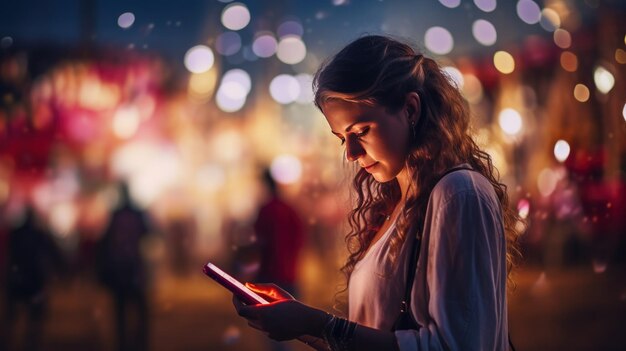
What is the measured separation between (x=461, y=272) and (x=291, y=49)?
12.5 metres

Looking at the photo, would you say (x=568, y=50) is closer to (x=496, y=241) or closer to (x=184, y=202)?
(x=184, y=202)

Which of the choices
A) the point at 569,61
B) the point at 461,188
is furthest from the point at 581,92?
the point at 461,188

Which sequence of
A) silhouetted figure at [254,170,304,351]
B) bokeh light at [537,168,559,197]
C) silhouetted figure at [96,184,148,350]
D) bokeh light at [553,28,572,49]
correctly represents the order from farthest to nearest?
1. bokeh light at [537,168,559,197]
2. bokeh light at [553,28,572,49]
3. silhouetted figure at [96,184,148,350]
4. silhouetted figure at [254,170,304,351]

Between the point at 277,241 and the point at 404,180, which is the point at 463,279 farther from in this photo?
the point at 277,241

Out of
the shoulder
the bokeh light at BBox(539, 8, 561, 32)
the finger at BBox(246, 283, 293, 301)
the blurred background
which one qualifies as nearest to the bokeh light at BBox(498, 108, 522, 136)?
the blurred background

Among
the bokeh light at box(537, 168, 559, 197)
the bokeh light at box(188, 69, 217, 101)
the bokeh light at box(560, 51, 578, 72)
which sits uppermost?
the bokeh light at box(560, 51, 578, 72)

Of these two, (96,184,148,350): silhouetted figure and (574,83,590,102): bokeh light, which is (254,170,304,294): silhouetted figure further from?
(574,83,590,102): bokeh light

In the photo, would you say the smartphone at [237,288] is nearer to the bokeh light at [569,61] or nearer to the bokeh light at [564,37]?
the bokeh light at [564,37]

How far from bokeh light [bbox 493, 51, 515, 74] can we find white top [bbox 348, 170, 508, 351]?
55.4 ft

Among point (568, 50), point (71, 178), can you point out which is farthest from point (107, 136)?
point (568, 50)

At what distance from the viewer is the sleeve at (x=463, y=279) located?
5.10ft

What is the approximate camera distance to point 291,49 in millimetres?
13828

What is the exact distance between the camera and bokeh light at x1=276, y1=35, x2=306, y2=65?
13438 millimetres

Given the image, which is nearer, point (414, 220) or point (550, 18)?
point (414, 220)
